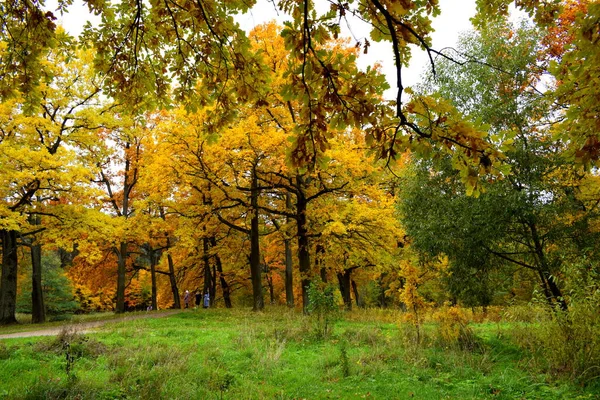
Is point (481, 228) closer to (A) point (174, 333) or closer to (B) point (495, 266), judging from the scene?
(B) point (495, 266)

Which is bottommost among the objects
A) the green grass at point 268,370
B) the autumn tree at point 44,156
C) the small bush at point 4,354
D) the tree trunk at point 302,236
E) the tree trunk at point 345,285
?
the tree trunk at point 345,285

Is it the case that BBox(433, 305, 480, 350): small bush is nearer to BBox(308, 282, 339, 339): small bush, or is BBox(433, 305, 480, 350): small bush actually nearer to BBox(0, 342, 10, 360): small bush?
BBox(308, 282, 339, 339): small bush

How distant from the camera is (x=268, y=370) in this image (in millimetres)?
5680

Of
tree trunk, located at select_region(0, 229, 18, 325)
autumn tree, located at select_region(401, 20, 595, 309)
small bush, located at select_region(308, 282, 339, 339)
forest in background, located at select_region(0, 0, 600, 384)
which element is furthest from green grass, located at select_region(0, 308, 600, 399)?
tree trunk, located at select_region(0, 229, 18, 325)

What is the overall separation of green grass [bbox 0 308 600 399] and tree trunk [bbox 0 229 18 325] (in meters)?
7.71

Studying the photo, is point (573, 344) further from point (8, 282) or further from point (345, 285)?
point (345, 285)

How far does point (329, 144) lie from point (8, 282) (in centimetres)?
1540

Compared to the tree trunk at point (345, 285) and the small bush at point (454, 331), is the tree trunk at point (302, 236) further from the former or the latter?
the tree trunk at point (345, 285)

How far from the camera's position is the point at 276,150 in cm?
1114

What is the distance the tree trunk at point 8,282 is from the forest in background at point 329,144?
9cm

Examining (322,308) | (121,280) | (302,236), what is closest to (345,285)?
(302,236)

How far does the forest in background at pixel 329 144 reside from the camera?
2.52m

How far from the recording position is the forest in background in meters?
2.52

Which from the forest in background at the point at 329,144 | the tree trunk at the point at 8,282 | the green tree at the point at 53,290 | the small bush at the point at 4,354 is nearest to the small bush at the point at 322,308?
the forest in background at the point at 329,144
